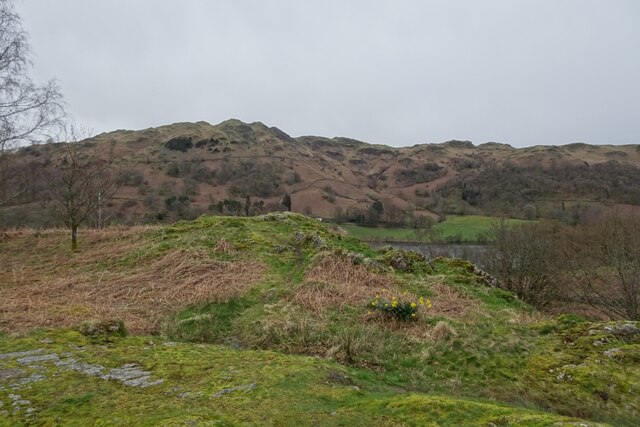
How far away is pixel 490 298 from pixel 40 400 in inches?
444

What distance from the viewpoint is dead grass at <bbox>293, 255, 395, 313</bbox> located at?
32.6 ft

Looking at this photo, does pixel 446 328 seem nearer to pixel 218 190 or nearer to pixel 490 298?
pixel 490 298

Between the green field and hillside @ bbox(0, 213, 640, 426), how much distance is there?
51.2 meters

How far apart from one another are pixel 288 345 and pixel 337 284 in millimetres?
3815

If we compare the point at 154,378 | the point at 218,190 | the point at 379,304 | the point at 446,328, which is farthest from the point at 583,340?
the point at 218,190

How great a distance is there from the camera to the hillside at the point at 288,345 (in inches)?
164

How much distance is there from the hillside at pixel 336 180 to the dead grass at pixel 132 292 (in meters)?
50.5

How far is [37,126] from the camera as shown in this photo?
44.8 ft

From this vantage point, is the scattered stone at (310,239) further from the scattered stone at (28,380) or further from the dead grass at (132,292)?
the scattered stone at (28,380)

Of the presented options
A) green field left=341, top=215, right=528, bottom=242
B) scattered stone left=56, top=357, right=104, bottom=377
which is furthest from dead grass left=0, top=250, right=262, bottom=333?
green field left=341, top=215, right=528, bottom=242

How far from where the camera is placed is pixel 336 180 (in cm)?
13150

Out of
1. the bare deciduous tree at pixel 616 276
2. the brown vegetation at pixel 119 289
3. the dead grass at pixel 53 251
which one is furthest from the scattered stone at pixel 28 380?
the bare deciduous tree at pixel 616 276

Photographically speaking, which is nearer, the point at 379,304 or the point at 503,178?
the point at 379,304

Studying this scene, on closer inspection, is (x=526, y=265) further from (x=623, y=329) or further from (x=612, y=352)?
(x=612, y=352)
